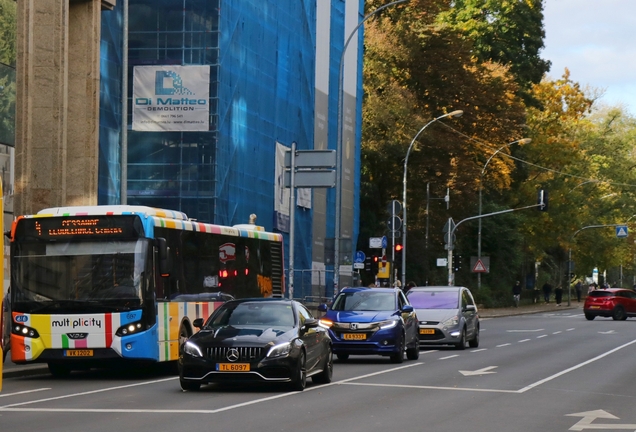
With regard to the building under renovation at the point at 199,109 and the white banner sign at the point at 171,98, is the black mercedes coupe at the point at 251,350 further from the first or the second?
the white banner sign at the point at 171,98

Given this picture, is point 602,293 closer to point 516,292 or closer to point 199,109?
point 516,292

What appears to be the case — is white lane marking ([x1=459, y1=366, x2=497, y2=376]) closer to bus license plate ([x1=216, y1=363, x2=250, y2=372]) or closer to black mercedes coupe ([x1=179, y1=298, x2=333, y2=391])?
black mercedes coupe ([x1=179, y1=298, x2=333, y2=391])

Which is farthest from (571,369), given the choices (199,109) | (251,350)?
(199,109)

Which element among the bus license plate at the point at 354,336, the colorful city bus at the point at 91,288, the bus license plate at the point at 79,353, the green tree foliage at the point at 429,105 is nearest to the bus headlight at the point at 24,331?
the colorful city bus at the point at 91,288

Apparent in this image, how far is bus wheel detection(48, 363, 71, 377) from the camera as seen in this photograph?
22.1 m

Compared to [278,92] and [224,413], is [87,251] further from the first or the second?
[278,92]

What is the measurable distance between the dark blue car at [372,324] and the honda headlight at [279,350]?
21.3ft

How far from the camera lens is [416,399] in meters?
17.0

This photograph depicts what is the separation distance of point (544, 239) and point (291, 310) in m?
63.0

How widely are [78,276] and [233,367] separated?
4.68m

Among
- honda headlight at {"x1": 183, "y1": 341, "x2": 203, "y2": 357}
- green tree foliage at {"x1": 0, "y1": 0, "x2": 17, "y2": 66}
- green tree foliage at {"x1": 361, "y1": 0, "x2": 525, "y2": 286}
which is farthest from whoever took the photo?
green tree foliage at {"x1": 361, "y1": 0, "x2": 525, "y2": 286}

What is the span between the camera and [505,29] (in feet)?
230

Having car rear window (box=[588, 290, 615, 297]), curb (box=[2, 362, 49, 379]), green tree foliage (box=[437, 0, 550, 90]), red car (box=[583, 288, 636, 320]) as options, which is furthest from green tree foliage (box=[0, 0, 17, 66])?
green tree foliage (box=[437, 0, 550, 90])

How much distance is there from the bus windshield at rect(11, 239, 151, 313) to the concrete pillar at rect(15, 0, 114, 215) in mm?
10119
